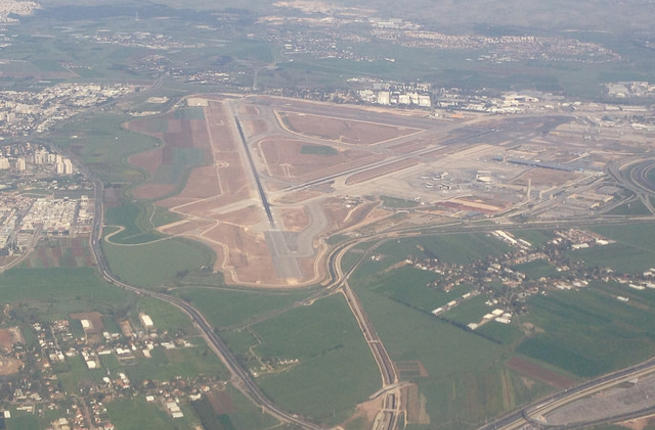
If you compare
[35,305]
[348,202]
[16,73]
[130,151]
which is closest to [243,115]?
[130,151]

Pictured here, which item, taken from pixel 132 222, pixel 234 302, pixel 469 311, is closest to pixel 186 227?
pixel 132 222

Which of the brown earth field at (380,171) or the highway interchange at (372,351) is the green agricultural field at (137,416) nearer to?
the highway interchange at (372,351)

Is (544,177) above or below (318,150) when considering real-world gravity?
above

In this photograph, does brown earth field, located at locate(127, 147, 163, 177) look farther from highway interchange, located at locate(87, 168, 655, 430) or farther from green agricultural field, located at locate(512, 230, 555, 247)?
green agricultural field, located at locate(512, 230, 555, 247)

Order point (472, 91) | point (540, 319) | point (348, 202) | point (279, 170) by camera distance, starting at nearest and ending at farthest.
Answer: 1. point (540, 319)
2. point (348, 202)
3. point (279, 170)
4. point (472, 91)

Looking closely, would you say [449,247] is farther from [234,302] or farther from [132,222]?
[132,222]

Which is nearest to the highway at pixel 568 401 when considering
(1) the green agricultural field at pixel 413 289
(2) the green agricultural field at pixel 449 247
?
(1) the green agricultural field at pixel 413 289

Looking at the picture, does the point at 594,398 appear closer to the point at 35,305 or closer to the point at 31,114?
the point at 35,305

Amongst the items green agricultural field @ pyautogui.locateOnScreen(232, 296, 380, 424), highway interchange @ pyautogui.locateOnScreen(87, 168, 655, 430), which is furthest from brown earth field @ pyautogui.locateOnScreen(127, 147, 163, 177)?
green agricultural field @ pyautogui.locateOnScreen(232, 296, 380, 424)
